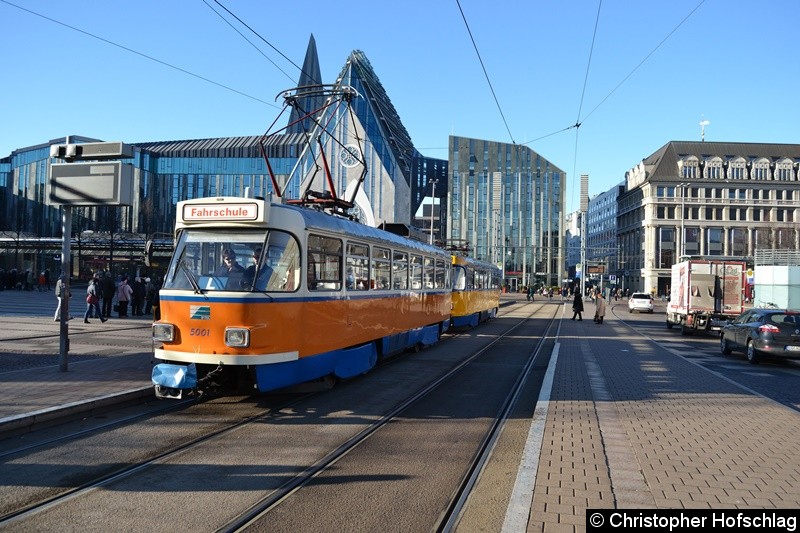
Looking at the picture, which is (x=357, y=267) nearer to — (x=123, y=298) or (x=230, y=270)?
(x=230, y=270)

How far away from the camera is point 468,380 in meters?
12.0

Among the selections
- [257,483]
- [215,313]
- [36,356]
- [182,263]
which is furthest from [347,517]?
[36,356]

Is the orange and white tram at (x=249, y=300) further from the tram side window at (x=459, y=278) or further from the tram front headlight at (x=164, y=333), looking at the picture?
the tram side window at (x=459, y=278)

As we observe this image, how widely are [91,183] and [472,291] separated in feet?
57.4

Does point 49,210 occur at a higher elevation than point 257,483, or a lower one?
higher

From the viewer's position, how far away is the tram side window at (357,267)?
1078 cm

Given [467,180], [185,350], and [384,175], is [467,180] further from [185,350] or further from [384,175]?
[185,350]

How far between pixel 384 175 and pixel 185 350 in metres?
56.5

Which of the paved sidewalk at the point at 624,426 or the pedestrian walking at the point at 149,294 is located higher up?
the pedestrian walking at the point at 149,294

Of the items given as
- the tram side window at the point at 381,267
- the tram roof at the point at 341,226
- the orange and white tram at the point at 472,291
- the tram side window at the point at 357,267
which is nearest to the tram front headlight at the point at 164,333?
the tram roof at the point at 341,226

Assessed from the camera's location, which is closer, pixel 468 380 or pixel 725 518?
pixel 725 518

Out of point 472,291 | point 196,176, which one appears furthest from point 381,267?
point 196,176

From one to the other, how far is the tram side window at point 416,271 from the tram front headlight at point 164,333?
7.34 m

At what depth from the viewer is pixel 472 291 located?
2583cm
